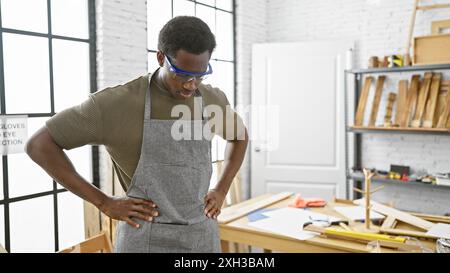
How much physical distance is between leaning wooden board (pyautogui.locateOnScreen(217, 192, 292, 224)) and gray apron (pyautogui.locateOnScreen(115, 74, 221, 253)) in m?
1.04

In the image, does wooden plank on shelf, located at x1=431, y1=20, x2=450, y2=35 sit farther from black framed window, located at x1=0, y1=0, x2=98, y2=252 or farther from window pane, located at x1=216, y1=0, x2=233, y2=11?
black framed window, located at x1=0, y1=0, x2=98, y2=252

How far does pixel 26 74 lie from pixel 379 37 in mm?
3410

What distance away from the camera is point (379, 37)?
13.8 feet

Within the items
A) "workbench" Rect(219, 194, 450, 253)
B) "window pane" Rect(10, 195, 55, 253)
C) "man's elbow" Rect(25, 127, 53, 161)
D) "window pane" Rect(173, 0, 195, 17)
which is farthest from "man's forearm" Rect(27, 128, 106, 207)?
"window pane" Rect(173, 0, 195, 17)

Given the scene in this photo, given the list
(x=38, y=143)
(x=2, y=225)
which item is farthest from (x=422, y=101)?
(x=2, y=225)

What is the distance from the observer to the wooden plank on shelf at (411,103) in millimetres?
3865

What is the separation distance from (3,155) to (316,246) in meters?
1.93

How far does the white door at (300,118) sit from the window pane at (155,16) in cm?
128

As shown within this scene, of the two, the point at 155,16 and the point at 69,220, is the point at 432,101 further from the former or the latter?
the point at 69,220

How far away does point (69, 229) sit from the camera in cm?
288

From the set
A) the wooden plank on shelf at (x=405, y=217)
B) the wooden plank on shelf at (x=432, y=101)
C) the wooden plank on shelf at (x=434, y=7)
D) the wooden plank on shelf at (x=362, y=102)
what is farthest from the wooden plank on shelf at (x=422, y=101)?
the wooden plank on shelf at (x=405, y=217)

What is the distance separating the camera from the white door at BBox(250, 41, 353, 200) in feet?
14.1

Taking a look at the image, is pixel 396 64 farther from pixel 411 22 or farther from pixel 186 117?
pixel 186 117

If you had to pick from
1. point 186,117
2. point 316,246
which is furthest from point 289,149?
point 186,117
